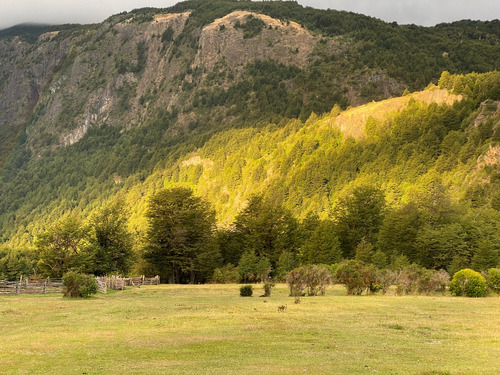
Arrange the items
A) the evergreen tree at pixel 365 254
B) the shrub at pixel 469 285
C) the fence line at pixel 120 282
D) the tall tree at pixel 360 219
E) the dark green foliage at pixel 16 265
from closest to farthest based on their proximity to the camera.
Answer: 1. the shrub at pixel 469 285
2. the fence line at pixel 120 282
3. the evergreen tree at pixel 365 254
4. the tall tree at pixel 360 219
5. the dark green foliage at pixel 16 265

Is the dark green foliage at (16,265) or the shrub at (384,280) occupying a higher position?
the shrub at (384,280)

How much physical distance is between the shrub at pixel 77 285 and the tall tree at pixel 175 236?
3828 centimetres

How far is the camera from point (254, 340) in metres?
22.5

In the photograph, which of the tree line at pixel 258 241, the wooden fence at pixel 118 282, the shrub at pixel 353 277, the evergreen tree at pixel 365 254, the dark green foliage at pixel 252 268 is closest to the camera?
the shrub at pixel 353 277

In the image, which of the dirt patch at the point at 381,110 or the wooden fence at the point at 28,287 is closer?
the wooden fence at the point at 28,287

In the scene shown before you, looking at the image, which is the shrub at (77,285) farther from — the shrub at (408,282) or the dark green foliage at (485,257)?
the dark green foliage at (485,257)

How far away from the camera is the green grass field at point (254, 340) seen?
682 inches

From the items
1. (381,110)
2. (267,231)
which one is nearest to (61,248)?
(267,231)

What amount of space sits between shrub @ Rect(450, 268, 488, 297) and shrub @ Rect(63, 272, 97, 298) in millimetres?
32637

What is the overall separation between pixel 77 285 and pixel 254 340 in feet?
99.2

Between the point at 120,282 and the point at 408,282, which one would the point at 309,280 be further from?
the point at 120,282

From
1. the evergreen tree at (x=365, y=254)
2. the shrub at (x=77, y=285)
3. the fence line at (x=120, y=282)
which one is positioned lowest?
the fence line at (x=120, y=282)

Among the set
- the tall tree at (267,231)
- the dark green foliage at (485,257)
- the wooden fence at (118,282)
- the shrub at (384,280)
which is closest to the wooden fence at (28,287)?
the wooden fence at (118,282)

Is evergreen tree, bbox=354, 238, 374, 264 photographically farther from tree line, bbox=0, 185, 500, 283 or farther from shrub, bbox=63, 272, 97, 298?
shrub, bbox=63, 272, 97, 298
